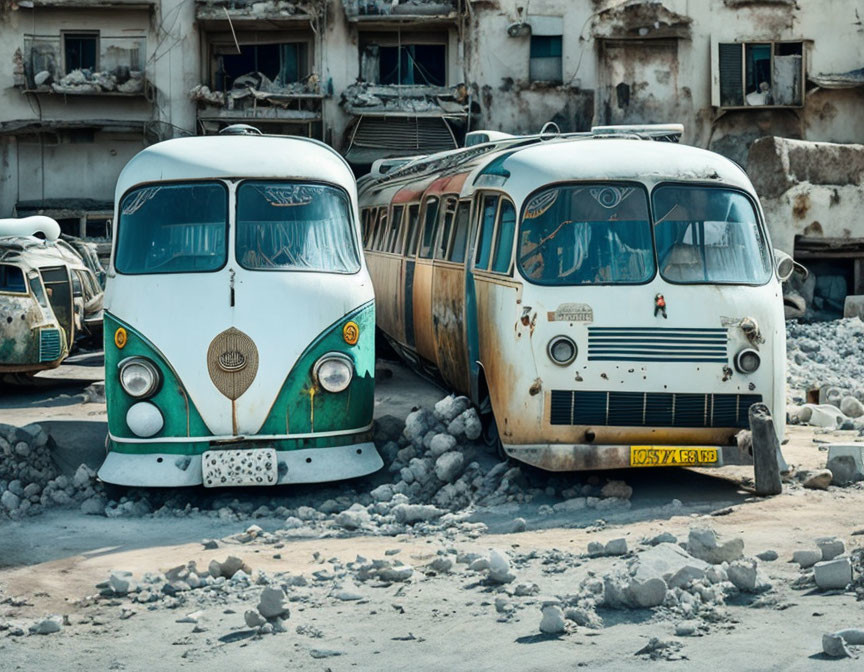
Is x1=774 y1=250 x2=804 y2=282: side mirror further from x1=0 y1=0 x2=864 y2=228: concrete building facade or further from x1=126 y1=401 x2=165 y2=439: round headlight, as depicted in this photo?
x1=0 y1=0 x2=864 y2=228: concrete building facade

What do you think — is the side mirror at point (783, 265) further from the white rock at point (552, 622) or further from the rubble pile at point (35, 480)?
the rubble pile at point (35, 480)

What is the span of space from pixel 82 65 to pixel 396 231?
76.2ft

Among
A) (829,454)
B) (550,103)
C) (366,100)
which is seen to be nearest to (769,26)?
(550,103)

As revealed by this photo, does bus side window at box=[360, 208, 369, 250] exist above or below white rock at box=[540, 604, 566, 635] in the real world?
above

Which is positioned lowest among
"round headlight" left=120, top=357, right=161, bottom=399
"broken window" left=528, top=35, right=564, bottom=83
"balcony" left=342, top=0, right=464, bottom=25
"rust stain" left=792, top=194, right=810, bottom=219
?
"round headlight" left=120, top=357, right=161, bottom=399

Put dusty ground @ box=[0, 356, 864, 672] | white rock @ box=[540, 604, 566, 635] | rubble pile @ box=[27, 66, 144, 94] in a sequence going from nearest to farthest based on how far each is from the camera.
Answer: dusty ground @ box=[0, 356, 864, 672] < white rock @ box=[540, 604, 566, 635] < rubble pile @ box=[27, 66, 144, 94]

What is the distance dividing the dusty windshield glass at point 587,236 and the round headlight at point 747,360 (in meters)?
0.85

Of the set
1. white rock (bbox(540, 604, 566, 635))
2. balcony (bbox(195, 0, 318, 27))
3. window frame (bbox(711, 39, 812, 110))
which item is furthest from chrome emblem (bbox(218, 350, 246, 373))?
window frame (bbox(711, 39, 812, 110))

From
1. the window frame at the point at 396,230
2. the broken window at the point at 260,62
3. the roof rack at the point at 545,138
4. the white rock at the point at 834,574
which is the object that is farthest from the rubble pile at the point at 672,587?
the broken window at the point at 260,62

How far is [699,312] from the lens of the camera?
31.1 ft

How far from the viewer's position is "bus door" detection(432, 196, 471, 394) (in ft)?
37.5

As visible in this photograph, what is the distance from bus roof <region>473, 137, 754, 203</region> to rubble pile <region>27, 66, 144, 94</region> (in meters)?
Answer: 27.0

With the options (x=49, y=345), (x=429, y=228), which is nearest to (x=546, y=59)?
(x=49, y=345)

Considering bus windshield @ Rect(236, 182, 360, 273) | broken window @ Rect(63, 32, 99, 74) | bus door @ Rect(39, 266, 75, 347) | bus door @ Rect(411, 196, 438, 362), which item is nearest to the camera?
bus windshield @ Rect(236, 182, 360, 273)
